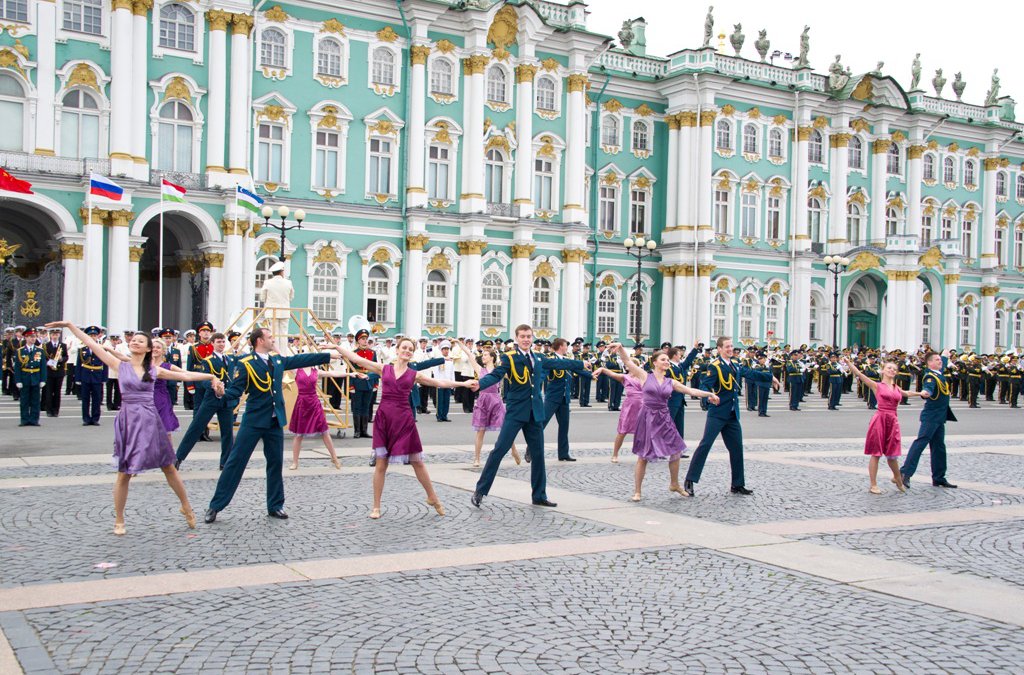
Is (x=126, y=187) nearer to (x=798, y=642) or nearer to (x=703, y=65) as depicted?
(x=703, y=65)

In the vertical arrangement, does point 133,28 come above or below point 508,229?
above

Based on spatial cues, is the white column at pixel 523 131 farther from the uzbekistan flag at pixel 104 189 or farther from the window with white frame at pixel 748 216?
the uzbekistan flag at pixel 104 189

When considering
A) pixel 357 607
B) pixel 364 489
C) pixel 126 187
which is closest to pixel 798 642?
pixel 357 607

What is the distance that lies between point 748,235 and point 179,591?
4732 cm

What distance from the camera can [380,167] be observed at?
136ft

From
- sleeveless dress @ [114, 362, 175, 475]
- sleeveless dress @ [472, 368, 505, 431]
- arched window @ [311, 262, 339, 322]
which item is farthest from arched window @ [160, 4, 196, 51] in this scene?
sleeveless dress @ [114, 362, 175, 475]

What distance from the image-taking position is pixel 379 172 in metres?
41.3

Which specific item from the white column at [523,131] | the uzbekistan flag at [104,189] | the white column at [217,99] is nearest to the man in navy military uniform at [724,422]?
the uzbekistan flag at [104,189]

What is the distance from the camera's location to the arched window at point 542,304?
149ft

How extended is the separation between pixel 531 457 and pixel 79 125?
28.4m

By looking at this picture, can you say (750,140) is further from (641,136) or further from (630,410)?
(630,410)

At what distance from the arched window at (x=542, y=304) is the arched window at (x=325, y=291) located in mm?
9225

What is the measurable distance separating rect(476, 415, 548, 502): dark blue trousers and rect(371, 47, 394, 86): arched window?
31.4m

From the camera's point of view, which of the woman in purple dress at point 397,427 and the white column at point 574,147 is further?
the white column at point 574,147
